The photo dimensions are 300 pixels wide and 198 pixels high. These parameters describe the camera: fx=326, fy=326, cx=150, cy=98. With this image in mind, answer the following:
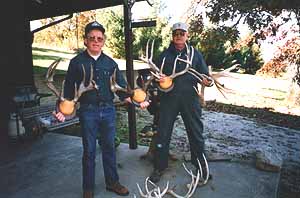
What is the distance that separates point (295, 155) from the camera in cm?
517

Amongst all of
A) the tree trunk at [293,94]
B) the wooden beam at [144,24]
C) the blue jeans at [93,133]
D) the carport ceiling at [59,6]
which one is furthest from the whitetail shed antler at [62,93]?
the tree trunk at [293,94]

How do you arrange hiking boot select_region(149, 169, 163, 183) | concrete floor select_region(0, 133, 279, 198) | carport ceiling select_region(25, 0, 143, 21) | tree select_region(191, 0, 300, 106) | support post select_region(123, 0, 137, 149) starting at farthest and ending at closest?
carport ceiling select_region(25, 0, 143, 21) < tree select_region(191, 0, 300, 106) < support post select_region(123, 0, 137, 149) < hiking boot select_region(149, 169, 163, 183) < concrete floor select_region(0, 133, 279, 198)

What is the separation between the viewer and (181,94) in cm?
337

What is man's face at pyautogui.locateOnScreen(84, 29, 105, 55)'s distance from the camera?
2.98 metres

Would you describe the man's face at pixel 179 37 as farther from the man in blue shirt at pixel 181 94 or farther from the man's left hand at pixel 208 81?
the man's left hand at pixel 208 81

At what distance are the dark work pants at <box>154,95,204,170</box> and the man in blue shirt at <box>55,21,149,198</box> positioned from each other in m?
0.57

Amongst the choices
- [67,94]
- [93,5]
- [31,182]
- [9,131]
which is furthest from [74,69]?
[93,5]

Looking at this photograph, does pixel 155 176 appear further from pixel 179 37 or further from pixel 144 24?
pixel 144 24

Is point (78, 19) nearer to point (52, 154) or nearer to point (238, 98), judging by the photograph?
point (238, 98)

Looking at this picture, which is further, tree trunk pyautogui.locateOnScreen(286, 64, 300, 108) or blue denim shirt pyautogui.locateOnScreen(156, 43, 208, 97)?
tree trunk pyautogui.locateOnScreen(286, 64, 300, 108)

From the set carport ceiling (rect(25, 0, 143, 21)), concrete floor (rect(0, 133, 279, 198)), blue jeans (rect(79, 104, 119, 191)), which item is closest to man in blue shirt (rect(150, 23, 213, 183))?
concrete floor (rect(0, 133, 279, 198))

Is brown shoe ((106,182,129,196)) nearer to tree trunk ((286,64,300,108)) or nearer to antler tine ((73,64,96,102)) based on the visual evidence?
antler tine ((73,64,96,102))

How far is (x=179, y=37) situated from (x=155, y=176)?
1520 millimetres

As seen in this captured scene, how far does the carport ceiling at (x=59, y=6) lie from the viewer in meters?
5.47
